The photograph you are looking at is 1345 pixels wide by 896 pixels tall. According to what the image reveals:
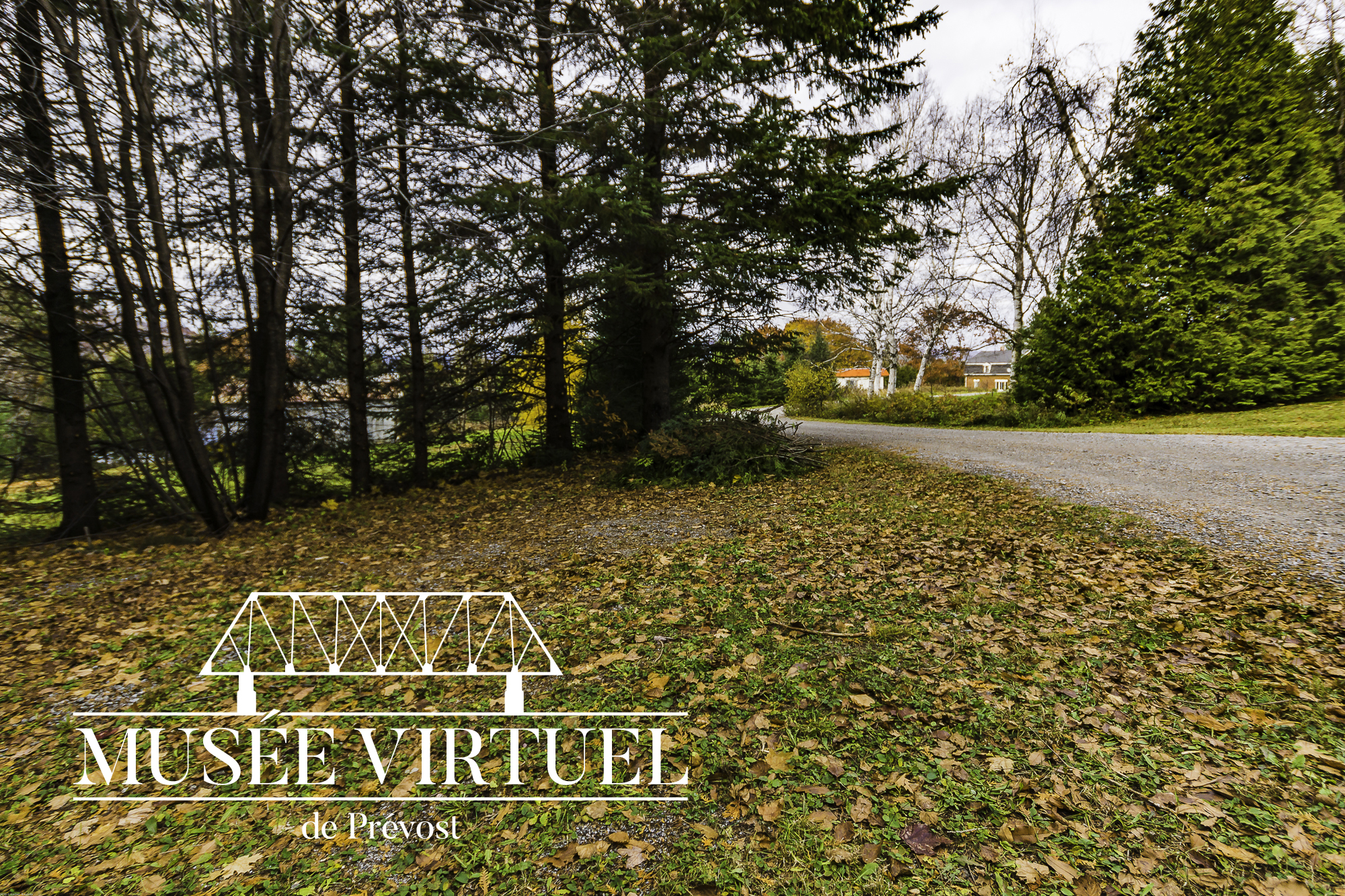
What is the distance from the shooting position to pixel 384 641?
3.67 meters

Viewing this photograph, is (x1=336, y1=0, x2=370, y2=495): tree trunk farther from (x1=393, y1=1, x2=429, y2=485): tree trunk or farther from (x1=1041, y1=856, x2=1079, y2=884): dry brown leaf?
(x1=1041, y1=856, x2=1079, y2=884): dry brown leaf

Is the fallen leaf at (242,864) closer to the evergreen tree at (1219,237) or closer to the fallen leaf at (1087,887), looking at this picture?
the fallen leaf at (1087,887)

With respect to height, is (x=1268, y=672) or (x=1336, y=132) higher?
(x=1336, y=132)

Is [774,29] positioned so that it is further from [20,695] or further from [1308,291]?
[1308,291]

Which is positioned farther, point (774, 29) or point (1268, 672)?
point (774, 29)

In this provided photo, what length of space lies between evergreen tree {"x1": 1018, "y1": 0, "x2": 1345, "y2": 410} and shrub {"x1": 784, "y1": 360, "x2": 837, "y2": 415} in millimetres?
11951

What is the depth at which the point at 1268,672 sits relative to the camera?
2.81m

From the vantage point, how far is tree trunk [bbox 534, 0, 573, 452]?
789 centimetres

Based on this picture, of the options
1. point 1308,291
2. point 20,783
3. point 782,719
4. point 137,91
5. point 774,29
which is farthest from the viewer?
point 1308,291

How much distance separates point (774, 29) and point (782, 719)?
968 centimetres

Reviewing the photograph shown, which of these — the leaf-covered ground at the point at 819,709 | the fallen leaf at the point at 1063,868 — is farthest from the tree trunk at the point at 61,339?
the fallen leaf at the point at 1063,868

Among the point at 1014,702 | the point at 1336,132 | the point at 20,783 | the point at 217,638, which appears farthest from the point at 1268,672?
the point at 1336,132

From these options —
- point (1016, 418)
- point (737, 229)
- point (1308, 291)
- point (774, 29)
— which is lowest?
point (1016, 418)

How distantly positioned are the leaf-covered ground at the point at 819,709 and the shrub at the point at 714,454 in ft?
9.93
